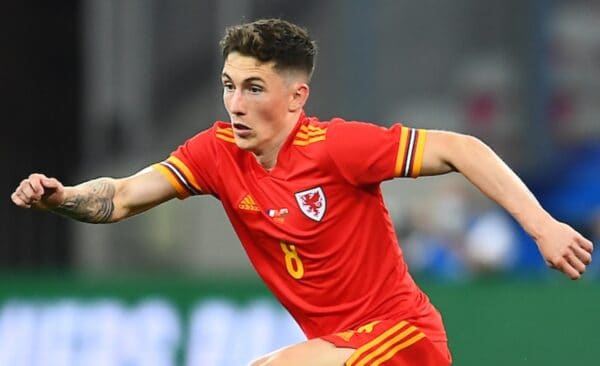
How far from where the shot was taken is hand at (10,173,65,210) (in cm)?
612

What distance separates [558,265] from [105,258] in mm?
8503

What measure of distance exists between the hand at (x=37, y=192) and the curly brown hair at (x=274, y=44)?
0.92m

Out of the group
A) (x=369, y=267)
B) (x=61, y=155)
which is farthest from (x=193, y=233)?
A: (x=369, y=267)

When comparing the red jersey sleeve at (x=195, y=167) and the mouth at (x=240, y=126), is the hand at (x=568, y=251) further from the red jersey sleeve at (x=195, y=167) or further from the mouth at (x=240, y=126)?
the red jersey sleeve at (x=195, y=167)

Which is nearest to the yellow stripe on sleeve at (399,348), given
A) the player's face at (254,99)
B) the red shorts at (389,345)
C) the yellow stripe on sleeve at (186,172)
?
the red shorts at (389,345)

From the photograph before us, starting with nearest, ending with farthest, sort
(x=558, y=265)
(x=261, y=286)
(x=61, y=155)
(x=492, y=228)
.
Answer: (x=558, y=265) → (x=261, y=286) → (x=492, y=228) → (x=61, y=155)

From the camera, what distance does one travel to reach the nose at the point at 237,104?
633 cm

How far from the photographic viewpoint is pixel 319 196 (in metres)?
6.36

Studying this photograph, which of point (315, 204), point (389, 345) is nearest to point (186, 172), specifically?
point (315, 204)

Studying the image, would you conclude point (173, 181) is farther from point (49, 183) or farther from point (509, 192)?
point (509, 192)

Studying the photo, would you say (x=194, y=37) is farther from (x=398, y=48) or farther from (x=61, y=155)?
(x=61, y=155)

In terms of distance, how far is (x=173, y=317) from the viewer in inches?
417

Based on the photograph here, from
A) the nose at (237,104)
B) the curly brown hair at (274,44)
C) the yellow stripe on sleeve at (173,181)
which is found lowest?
the yellow stripe on sleeve at (173,181)

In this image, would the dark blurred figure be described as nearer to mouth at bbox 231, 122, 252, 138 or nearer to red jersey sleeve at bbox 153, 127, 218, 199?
red jersey sleeve at bbox 153, 127, 218, 199
